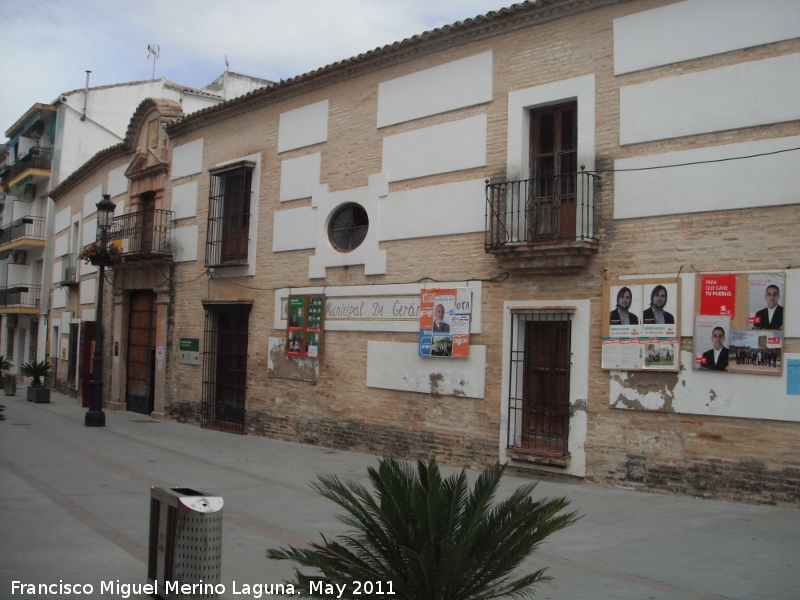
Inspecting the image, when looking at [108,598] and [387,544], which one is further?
[108,598]

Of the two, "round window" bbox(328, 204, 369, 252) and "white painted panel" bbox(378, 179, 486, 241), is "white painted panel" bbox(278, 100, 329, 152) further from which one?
"white painted panel" bbox(378, 179, 486, 241)

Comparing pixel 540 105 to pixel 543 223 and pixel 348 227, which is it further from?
pixel 348 227

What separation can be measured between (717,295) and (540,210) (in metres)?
2.72

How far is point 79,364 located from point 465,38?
16245 mm

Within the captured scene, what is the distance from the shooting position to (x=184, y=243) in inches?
688

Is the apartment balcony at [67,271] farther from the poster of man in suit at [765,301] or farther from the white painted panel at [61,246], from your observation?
the poster of man in suit at [765,301]

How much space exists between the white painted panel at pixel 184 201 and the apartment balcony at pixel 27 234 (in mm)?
15616

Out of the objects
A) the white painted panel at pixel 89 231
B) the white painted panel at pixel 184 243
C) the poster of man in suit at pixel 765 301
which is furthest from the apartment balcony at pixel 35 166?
the poster of man in suit at pixel 765 301

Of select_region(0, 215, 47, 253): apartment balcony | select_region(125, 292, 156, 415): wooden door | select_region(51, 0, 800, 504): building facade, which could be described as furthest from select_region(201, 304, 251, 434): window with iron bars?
select_region(0, 215, 47, 253): apartment balcony

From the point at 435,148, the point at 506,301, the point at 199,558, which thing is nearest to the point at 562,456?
the point at 506,301

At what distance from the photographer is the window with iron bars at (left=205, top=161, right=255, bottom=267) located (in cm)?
1568

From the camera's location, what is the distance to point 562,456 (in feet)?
32.5

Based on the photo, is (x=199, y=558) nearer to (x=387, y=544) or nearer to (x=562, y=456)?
(x=387, y=544)

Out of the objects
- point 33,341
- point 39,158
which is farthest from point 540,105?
point 33,341
